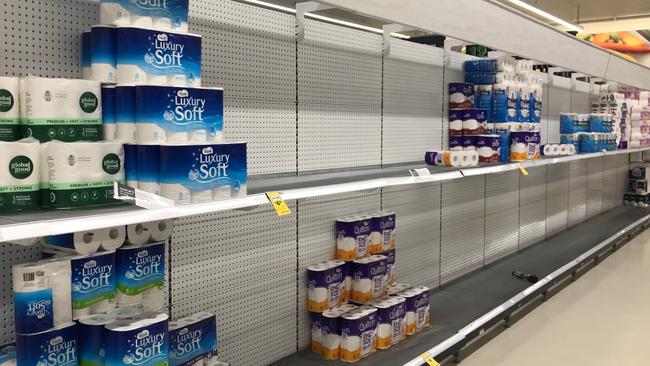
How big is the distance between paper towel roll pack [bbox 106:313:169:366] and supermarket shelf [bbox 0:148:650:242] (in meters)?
0.34

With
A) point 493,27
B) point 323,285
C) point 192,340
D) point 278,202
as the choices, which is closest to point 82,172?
point 278,202

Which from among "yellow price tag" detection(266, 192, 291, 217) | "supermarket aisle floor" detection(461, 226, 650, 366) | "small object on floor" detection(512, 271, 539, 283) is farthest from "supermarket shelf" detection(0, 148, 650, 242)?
"small object on floor" detection(512, 271, 539, 283)

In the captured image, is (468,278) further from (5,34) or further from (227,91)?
(5,34)

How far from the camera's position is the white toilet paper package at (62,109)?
162 centimetres

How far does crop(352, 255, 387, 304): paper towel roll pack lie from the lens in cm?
317

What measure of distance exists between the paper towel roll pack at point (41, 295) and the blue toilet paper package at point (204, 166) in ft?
1.29

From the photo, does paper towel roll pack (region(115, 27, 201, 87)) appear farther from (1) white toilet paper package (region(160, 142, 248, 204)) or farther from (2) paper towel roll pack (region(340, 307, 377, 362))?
(2) paper towel roll pack (region(340, 307, 377, 362))

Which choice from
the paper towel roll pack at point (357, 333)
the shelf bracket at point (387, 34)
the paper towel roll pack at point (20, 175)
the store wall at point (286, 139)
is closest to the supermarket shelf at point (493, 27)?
the shelf bracket at point (387, 34)

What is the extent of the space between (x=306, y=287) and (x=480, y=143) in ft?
5.48

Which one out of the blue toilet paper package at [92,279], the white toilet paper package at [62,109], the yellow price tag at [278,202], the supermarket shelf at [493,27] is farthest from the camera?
the supermarket shelf at [493,27]

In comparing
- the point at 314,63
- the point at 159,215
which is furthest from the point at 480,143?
the point at 159,215

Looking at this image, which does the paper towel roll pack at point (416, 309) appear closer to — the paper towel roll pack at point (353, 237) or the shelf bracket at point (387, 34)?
the paper towel roll pack at point (353, 237)

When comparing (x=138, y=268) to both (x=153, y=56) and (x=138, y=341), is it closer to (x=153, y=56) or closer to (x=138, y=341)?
(x=138, y=341)

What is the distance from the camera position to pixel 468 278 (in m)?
4.58
